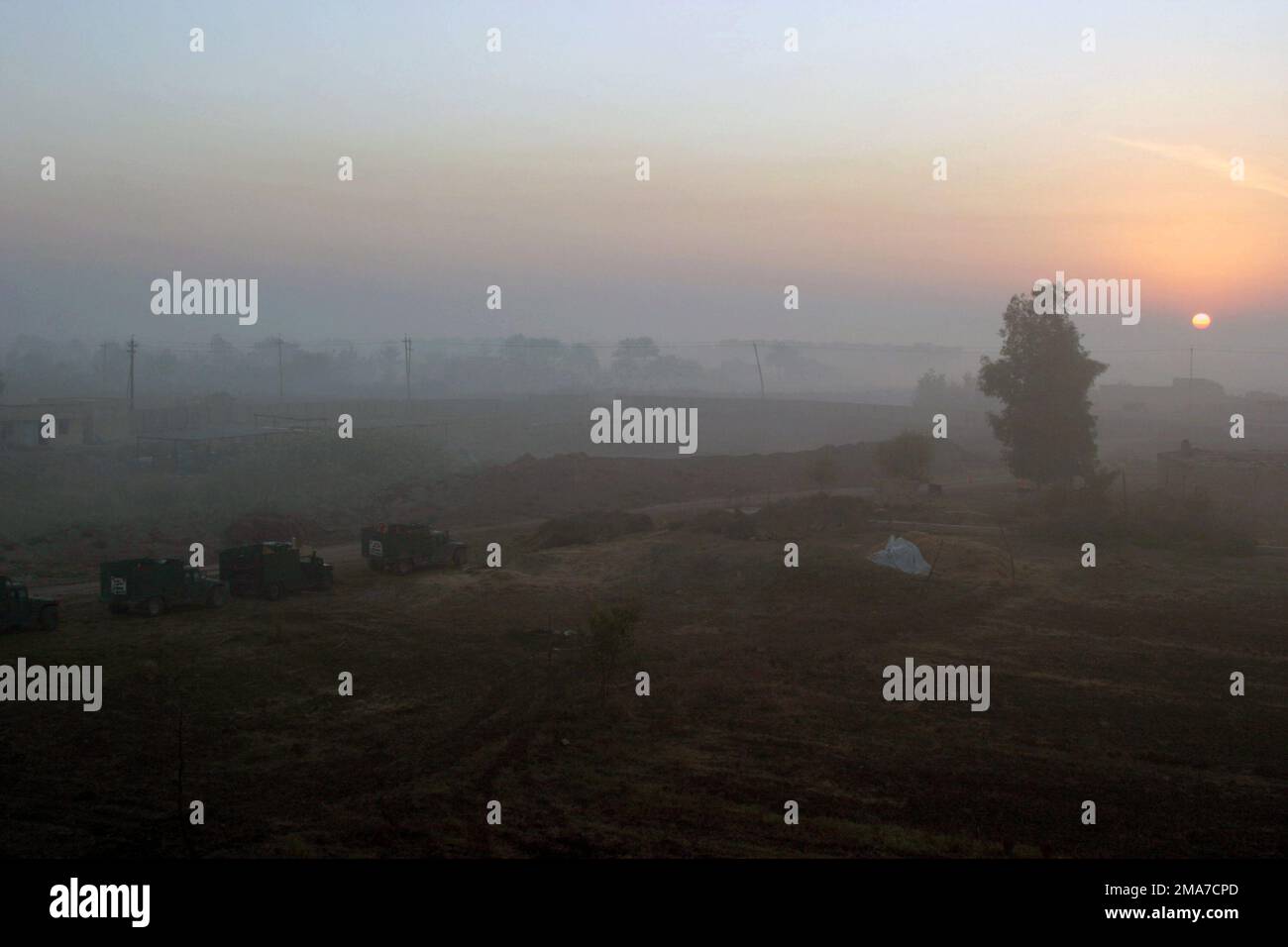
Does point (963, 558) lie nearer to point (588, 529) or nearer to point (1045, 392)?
point (588, 529)

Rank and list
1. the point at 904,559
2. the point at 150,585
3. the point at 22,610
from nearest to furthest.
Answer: the point at 22,610 < the point at 150,585 < the point at 904,559

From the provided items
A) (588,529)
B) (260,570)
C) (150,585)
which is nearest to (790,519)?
(588,529)

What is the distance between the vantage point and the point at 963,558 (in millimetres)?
27688

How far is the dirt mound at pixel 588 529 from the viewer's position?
33844 mm

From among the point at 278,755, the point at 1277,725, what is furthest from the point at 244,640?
the point at 1277,725

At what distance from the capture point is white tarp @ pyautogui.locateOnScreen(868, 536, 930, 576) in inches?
1022

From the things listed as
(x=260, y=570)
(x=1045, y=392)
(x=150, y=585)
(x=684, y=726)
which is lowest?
(x=684, y=726)

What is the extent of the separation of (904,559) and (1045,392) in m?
18.8

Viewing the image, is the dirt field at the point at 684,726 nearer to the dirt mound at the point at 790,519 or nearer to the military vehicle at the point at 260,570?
the military vehicle at the point at 260,570

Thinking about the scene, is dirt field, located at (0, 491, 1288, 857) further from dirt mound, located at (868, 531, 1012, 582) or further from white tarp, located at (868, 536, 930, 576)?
white tarp, located at (868, 536, 930, 576)

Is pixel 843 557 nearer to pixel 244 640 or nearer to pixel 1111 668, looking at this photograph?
pixel 1111 668

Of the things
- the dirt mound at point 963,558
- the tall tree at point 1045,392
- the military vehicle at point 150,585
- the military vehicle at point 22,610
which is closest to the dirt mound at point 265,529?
the military vehicle at point 150,585

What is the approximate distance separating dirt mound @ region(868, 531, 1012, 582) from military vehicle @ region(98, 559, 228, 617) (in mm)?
18093

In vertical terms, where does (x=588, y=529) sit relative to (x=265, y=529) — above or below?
below
